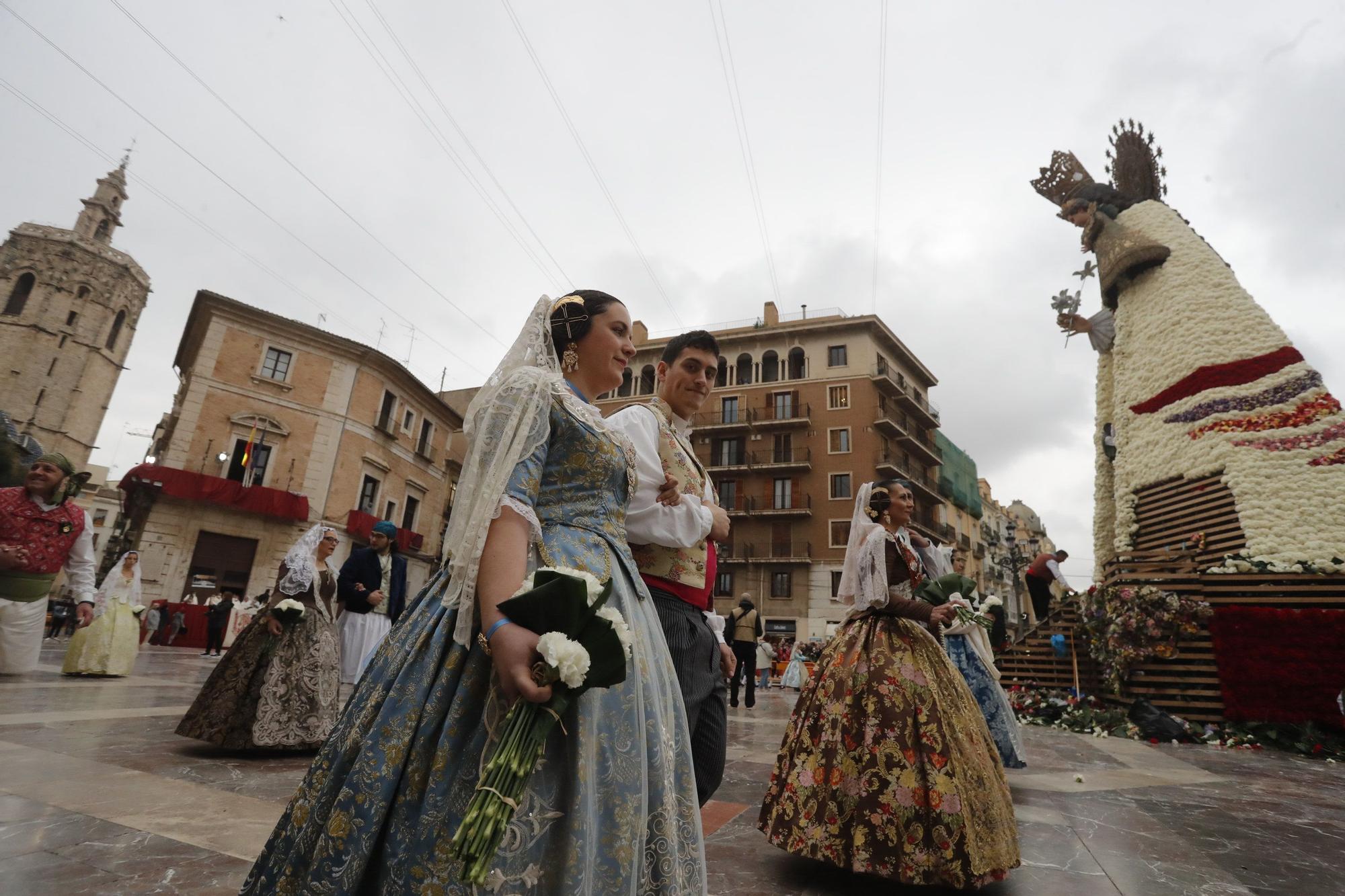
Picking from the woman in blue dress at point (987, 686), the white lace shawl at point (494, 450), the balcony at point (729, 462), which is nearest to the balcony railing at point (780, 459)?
the balcony at point (729, 462)

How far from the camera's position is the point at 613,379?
188 centimetres

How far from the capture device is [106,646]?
23.4 feet

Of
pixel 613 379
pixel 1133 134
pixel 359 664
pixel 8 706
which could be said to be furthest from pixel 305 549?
pixel 1133 134

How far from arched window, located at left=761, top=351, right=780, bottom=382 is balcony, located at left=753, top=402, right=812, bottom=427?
156cm

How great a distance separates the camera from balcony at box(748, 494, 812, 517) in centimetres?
2873

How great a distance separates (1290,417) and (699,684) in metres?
9.39

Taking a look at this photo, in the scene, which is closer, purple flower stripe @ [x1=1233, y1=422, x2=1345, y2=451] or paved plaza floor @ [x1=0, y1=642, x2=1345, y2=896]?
paved plaza floor @ [x1=0, y1=642, x2=1345, y2=896]

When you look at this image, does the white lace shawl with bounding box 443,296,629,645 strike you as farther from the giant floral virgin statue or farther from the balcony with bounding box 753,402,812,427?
the balcony with bounding box 753,402,812,427

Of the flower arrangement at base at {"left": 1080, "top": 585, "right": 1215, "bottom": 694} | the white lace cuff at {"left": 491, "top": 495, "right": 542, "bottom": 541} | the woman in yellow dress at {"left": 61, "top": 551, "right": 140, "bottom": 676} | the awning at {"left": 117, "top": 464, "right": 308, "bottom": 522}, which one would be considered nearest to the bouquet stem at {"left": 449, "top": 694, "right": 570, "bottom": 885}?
the white lace cuff at {"left": 491, "top": 495, "right": 542, "bottom": 541}

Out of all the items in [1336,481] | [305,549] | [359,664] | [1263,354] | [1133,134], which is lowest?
[359,664]

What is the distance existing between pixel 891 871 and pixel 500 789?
6.05 feet

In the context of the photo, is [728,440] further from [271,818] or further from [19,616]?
[271,818]

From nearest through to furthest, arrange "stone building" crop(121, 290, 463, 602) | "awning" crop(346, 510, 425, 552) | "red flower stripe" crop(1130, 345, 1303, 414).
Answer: "red flower stripe" crop(1130, 345, 1303, 414), "stone building" crop(121, 290, 463, 602), "awning" crop(346, 510, 425, 552)

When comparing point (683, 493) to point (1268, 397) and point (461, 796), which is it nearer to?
point (461, 796)
